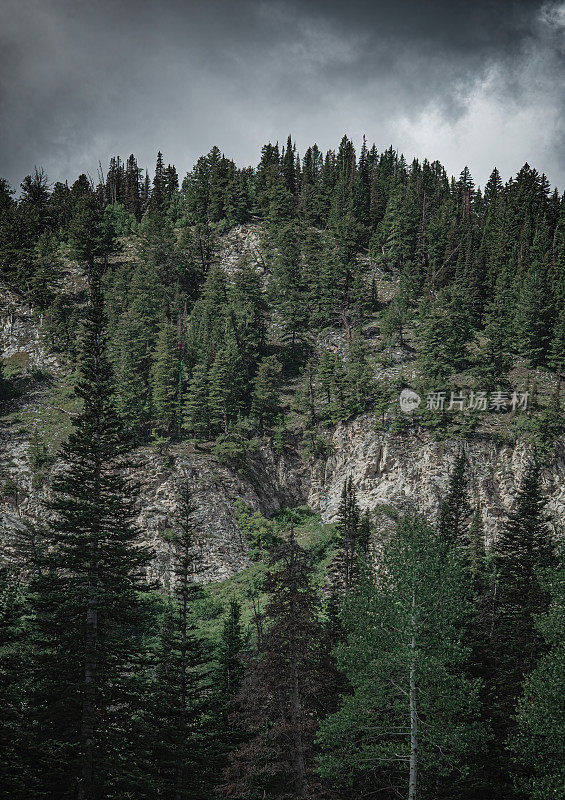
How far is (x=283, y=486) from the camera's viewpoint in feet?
217

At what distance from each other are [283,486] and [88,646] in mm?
46651

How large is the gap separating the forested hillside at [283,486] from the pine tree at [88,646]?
0.44 ft

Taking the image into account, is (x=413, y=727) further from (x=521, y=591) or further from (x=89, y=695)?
(x=521, y=591)

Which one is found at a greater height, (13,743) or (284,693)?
(284,693)

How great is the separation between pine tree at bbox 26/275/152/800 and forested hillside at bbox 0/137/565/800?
0.13 metres

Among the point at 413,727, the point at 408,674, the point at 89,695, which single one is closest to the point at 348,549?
the point at 408,674

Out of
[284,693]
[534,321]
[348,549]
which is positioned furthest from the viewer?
[534,321]

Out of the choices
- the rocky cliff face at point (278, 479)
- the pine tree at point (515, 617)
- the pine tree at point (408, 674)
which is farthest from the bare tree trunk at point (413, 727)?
the rocky cliff face at point (278, 479)

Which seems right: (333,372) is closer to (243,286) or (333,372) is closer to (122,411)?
(243,286)

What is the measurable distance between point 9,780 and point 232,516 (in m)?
42.3

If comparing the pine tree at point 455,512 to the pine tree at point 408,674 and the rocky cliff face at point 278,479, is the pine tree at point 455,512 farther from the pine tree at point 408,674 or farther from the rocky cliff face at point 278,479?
the pine tree at point 408,674

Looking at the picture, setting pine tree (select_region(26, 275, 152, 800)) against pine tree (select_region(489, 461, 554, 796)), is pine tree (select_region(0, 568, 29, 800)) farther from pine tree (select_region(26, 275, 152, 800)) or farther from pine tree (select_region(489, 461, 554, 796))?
pine tree (select_region(489, 461, 554, 796))

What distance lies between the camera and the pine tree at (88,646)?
1928 cm

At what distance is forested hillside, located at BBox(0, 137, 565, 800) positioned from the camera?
20.6 metres
